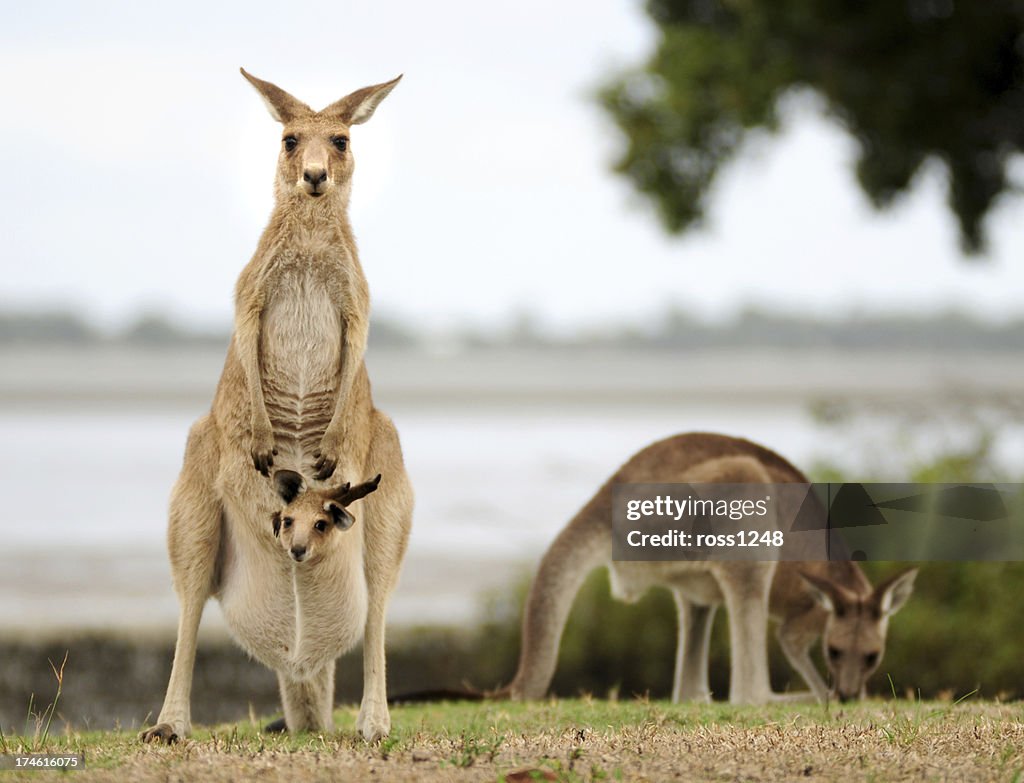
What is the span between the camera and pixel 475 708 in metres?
4.96

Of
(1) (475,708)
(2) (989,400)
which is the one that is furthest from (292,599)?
(2) (989,400)

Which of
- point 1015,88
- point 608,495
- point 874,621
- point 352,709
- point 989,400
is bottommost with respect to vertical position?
point 352,709

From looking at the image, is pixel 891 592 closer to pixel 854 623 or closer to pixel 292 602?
pixel 854 623

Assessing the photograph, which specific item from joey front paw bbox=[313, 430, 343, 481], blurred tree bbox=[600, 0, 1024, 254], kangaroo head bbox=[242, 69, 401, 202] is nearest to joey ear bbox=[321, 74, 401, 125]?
kangaroo head bbox=[242, 69, 401, 202]

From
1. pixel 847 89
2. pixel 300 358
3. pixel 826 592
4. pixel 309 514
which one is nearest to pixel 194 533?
pixel 309 514

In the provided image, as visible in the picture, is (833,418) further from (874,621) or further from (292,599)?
(292,599)

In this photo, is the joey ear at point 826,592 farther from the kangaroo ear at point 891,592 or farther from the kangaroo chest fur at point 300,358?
the kangaroo chest fur at point 300,358

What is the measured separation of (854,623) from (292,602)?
7.65ft

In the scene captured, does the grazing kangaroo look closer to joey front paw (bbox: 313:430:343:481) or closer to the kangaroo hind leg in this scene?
joey front paw (bbox: 313:430:343:481)

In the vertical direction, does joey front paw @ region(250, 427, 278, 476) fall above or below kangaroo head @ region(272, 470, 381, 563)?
above

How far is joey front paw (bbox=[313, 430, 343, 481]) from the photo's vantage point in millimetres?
3494

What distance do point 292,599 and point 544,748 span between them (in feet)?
2.72

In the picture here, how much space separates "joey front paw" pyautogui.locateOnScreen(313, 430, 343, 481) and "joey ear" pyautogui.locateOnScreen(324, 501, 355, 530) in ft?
0.33

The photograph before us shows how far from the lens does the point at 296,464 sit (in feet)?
11.8
